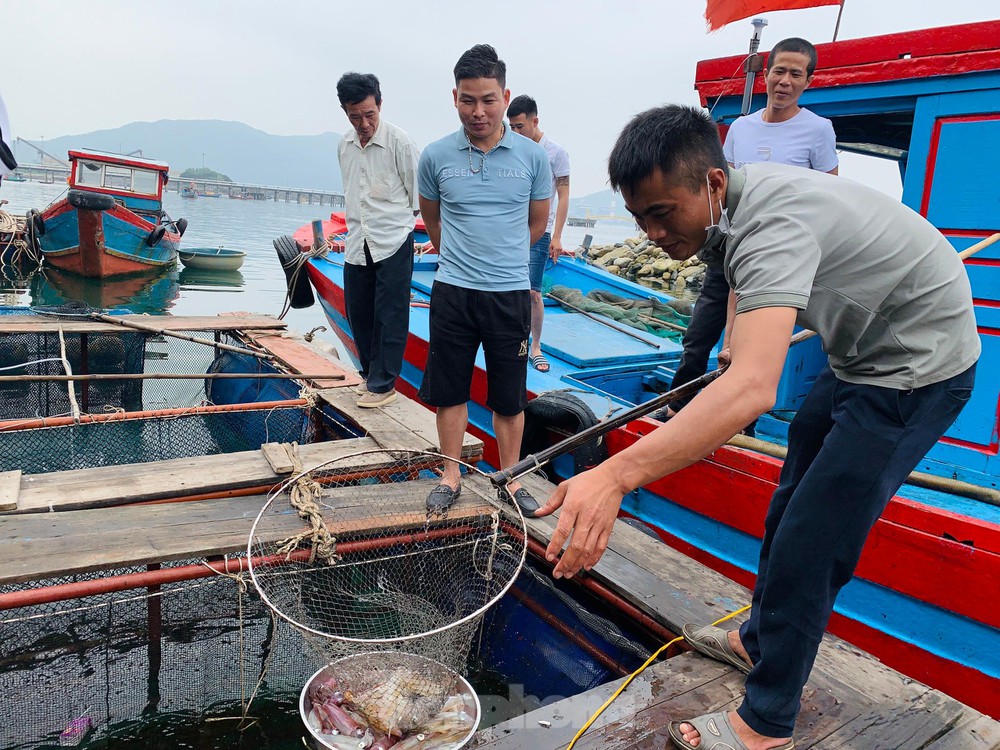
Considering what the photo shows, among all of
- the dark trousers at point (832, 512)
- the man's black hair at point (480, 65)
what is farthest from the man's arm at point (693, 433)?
the man's black hair at point (480, 65)

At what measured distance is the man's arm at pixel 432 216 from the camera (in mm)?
3961

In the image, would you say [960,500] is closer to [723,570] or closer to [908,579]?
[908,579]

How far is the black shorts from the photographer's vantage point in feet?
12.3

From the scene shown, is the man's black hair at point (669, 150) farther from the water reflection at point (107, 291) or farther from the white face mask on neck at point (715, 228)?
the water reflection at point (107, 291)

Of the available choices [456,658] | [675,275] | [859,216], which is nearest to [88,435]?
[456,658]

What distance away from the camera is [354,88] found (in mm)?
4566

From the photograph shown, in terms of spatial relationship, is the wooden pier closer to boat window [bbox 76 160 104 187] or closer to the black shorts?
the black shorts

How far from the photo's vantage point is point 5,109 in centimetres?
397

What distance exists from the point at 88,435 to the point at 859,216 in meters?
5.30

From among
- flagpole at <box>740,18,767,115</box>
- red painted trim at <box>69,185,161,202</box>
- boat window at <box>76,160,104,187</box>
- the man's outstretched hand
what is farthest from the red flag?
boat window at <box>76,160,104,187</box>

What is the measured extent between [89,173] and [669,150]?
2190 centimetres

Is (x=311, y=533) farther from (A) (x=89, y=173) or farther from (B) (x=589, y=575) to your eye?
(A) (x=89, y=173)

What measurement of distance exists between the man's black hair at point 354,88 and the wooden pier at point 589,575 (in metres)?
2.21

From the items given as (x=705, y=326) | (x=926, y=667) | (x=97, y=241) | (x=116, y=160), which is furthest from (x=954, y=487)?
(x=116, y=160)
